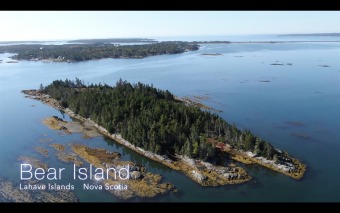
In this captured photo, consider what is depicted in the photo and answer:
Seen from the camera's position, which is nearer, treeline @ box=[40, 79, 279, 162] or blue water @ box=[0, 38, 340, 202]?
blue water @ box=[0, 38, 340, 202]

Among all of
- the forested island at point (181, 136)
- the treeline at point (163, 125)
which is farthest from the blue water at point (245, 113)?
the treeline at point (163, 125)

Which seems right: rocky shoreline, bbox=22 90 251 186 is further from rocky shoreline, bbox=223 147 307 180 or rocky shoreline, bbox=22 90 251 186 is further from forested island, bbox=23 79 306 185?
rocky shoreline, bbox=223 147 307 180

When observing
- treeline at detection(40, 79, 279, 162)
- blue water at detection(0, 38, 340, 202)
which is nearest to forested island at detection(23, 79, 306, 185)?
treeline at detection(40, 79, 279, 162)

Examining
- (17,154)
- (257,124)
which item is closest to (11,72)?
(17,154)

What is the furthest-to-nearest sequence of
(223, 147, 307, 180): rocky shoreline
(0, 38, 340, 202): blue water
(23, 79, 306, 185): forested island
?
(23, 79, 306, 185): forested island
(223, 147, 307, 180): rocky shoreline
(0, 38, 340, 202): blue water

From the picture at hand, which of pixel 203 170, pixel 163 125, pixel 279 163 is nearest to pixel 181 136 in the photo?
pixel 163 125
